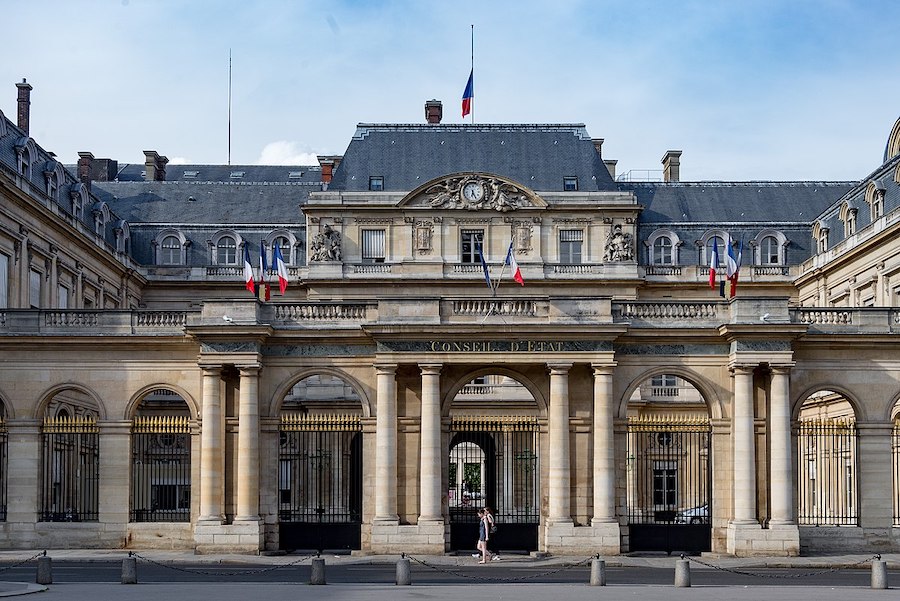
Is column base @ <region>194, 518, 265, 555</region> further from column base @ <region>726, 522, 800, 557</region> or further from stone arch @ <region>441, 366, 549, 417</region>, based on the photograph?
column base @ <region>726, 522, 800, 557</region>

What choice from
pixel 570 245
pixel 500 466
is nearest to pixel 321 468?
pixel 500 466

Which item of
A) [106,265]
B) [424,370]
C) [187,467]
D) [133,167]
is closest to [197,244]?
[106,265]

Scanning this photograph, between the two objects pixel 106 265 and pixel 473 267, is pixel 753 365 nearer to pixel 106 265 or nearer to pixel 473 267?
pixel 473 267

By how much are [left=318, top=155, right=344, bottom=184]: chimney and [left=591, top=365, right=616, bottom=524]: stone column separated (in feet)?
118

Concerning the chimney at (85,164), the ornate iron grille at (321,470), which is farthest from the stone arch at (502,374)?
the chimney at (85,164)

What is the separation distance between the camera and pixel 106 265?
59.3 meters

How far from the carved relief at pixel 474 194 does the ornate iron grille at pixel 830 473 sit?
15653 millimetres

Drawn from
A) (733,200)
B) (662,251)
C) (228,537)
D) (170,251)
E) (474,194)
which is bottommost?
(228,537)

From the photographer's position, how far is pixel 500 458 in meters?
49.2

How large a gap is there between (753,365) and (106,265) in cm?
3169

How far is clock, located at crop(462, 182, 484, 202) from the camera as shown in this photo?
59.3m

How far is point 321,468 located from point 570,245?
23.6 m

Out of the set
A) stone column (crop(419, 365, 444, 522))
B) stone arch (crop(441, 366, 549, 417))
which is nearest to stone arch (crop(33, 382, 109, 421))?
stone column (crop(419, 365, 444, 522))

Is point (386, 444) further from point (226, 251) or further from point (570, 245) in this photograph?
point (226, 251)
